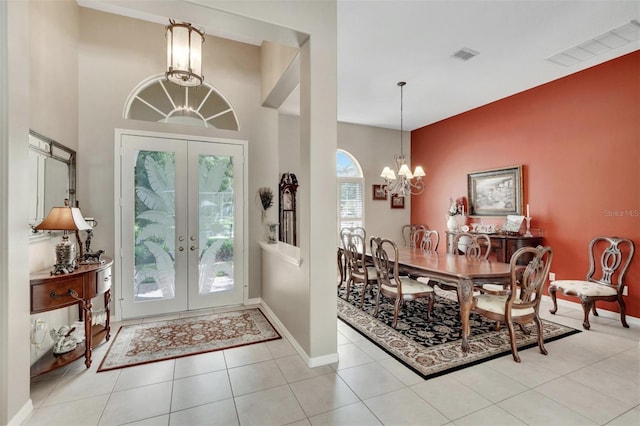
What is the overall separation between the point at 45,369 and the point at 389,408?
2.53 metres

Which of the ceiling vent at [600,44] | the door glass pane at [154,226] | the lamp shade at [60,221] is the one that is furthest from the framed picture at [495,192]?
the lamp shade at [60,221]

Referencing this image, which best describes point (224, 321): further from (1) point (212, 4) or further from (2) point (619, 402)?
(2) point (619, 402)

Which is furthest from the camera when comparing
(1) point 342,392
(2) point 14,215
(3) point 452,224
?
(3) point 452,224

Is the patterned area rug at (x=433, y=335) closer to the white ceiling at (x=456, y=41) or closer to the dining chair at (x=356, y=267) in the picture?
the dining chair at (x=356, y=267)

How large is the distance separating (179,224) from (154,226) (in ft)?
0.94

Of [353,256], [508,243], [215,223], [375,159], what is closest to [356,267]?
[353,256]

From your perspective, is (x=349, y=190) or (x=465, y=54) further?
(x=349, y=190)

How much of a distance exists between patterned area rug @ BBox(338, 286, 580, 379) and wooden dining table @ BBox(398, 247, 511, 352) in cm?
17

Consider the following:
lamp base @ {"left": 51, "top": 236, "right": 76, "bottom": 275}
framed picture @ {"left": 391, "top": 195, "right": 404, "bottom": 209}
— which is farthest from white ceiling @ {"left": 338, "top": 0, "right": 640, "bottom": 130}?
lamp base @ {"left": 51, "top": 236, "right": 76, "bottom": 275}

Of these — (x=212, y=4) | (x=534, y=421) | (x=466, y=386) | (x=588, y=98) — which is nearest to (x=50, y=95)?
(x=212, y=4)

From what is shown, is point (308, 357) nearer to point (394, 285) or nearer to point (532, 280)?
point (394, 285)

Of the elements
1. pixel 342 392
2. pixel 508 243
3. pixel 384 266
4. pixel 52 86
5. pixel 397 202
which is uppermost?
pixel 52 86

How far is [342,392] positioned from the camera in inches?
85.4

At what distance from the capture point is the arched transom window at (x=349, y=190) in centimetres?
639
